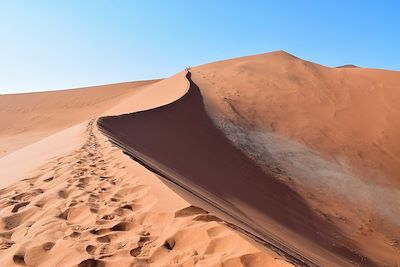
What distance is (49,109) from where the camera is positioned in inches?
1120

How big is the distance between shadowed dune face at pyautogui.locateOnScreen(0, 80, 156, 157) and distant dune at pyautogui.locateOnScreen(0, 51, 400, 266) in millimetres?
332

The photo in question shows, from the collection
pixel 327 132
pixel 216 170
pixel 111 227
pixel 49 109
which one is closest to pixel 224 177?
pixel 216 170

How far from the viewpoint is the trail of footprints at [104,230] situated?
8.61 feet

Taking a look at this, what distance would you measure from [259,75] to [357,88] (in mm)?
4460

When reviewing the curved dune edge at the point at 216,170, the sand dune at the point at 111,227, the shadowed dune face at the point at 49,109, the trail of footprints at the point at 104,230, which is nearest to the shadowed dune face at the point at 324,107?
the curved dune edge at the point at 216,170

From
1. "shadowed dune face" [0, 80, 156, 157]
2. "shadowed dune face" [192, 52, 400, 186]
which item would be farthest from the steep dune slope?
"shadowed dune face" [0, 80, 156, 157]

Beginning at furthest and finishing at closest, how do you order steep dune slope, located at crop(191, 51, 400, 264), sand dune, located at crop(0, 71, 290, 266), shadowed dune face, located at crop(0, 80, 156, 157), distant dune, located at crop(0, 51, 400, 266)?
shadowed dune face, located at crop(0, 80, 156, 157)
steep dune slope, located at crop(191, 51, 400, 264)
distant dune, located at crop(0, 51, 400, 266)
sand dune, located at crop(0, 71, 290, 266)

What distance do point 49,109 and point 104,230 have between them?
27272 millimetres

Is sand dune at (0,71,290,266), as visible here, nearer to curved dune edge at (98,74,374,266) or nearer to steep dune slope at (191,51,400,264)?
curved dune edge at (98,74,374,266)

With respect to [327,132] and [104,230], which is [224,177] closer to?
[104,230]

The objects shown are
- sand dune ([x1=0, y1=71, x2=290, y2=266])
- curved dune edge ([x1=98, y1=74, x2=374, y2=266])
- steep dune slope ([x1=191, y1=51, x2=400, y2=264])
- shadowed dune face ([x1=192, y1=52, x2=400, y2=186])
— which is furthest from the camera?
shadowed dune face ([x1=192, y1=52, x2=400, y2=186])

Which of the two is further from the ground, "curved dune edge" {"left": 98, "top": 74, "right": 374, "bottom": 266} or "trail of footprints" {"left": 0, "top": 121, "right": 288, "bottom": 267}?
"curved dune edge" {"left": 98, "top": 74, "right": 374, "bottom": 266}

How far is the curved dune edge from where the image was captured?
609 cm

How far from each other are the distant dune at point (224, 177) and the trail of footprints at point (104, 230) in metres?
0.01
